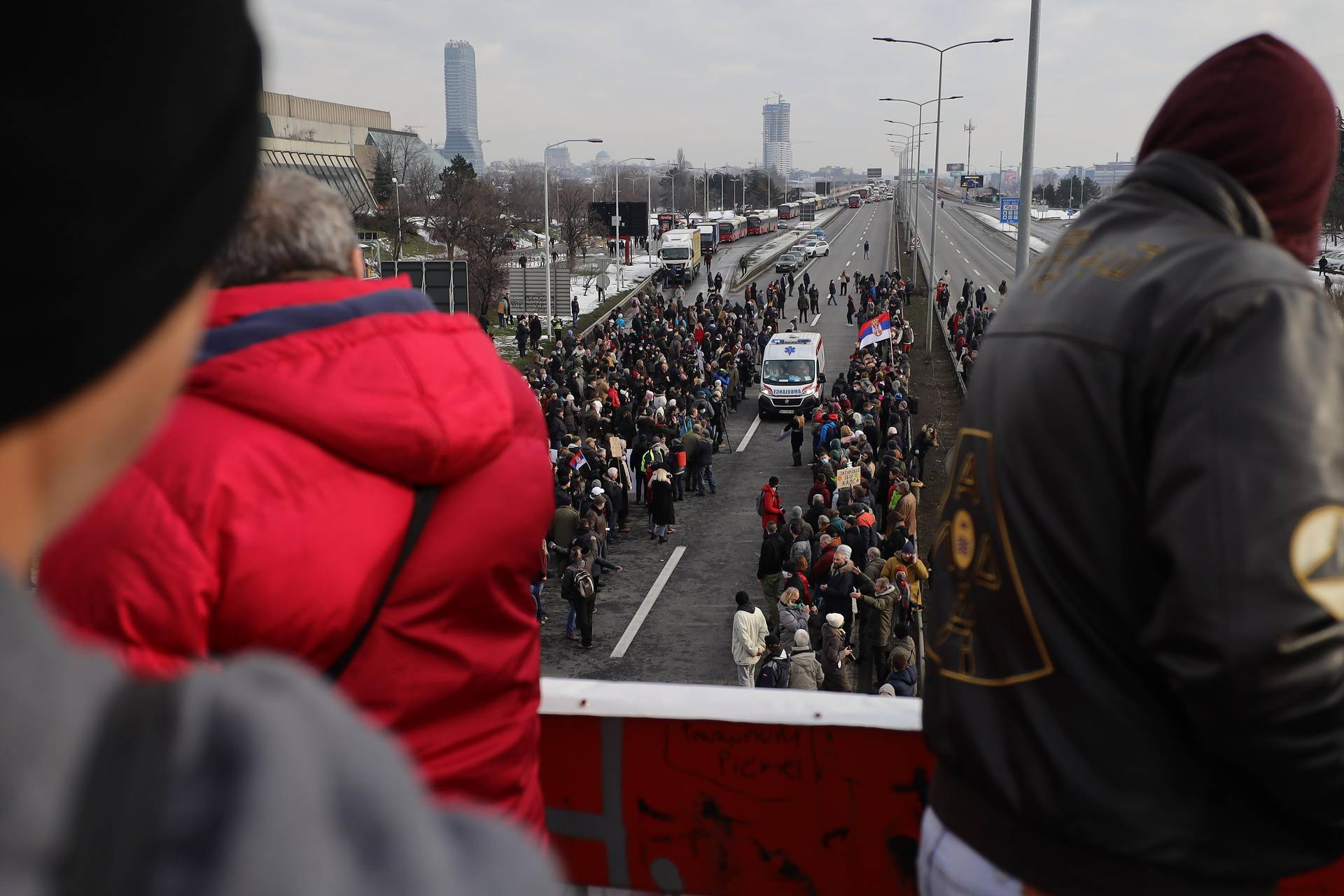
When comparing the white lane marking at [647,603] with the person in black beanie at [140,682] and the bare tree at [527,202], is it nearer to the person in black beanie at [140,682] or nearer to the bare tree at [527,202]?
the person in black beanie at [140,682]

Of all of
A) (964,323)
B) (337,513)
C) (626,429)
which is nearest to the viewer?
(337,513)

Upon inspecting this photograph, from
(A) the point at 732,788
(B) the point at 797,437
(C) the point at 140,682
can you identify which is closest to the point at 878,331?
(B) the point at 797,437

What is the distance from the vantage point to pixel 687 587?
61.2 feet

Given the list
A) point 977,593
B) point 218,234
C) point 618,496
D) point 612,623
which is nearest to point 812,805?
point 977,593

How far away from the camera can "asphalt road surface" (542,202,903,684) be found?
15.6m

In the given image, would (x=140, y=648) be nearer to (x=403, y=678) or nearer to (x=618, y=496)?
(x=403, y=678)

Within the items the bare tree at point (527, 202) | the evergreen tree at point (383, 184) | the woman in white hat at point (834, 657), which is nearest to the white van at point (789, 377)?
the woman in white hat at point (834, 657)

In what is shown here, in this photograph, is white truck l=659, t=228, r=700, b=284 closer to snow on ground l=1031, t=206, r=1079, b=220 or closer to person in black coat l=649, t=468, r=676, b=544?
person in black coat l=649, t=468, r=676, b=544

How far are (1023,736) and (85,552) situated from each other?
4.25ft

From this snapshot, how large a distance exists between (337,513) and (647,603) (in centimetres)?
1662

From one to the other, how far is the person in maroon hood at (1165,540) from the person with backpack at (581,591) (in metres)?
13.8

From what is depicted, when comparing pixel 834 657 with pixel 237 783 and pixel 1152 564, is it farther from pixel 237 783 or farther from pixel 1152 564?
pixel 237 783

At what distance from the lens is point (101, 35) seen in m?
0.60

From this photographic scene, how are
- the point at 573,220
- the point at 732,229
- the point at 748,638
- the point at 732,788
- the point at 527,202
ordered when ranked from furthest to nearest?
the point at 527,202, the point at 732,229, the point at 573,220, the point at 748,638, the point at 732,788
